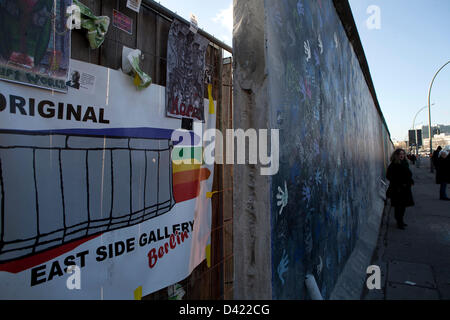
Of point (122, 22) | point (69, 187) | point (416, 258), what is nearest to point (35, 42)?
point (122, 22)

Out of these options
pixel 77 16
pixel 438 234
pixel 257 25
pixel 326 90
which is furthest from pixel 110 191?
pixel 438 234

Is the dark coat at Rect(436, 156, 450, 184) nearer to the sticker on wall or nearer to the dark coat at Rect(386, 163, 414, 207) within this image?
the dark coat at Rect(386, 163, 414, 207)

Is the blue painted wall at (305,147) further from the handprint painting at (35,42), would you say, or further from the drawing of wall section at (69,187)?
the handprint painting at (35,42)

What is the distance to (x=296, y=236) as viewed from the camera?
1.62 meters

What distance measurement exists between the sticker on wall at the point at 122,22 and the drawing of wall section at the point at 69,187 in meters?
0.62

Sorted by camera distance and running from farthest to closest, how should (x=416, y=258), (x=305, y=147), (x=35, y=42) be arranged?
(x=416, y=258) < (x=305, y=147) < (x=35, y=42)

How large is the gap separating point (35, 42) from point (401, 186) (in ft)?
20.0

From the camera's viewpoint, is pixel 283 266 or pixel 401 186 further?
pixel 401 186

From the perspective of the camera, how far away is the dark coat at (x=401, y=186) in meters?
5.21

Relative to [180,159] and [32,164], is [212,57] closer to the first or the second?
[180,159]

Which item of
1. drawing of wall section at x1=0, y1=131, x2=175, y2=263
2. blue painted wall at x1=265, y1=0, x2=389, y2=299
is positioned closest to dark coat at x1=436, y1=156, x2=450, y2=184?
blue painted wall at x1=265, y1=0, x2=389, y2=299

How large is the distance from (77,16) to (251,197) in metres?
1.16

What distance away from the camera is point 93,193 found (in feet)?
4.25

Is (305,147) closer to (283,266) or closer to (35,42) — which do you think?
(283,266)
